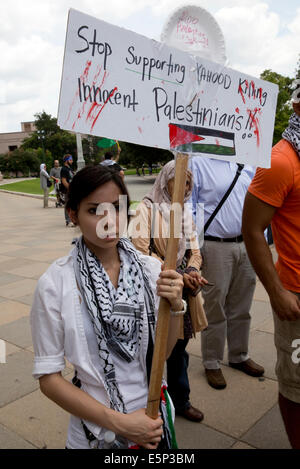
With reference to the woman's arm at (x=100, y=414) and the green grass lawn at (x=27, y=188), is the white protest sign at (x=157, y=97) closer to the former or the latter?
the woman's arm at (x=100, y=414)

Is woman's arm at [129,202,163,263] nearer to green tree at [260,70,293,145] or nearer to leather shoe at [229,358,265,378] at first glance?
leather shoe at [229,358,265,378]

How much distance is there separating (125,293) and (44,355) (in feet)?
1.11

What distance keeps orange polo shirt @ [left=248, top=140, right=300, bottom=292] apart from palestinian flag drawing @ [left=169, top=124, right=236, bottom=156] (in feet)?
1.04

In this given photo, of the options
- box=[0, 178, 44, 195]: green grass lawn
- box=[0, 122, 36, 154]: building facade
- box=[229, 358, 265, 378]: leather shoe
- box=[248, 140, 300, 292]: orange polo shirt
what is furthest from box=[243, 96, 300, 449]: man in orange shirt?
box=[0, 122, 36, 154]: building facade

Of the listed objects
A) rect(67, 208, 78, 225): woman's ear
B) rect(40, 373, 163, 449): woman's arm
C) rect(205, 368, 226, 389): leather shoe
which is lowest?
rect(205, 368, 226, 389): leather shoe

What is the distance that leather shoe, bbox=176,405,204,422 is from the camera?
256 cm

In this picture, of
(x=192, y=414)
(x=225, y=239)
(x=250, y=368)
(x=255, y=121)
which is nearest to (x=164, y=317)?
(x=255, y=121)

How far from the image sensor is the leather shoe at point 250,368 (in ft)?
10.1

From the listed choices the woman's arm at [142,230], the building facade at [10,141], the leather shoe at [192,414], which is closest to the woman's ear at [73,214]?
the woman's arm at [142,230]

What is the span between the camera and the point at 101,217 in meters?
1.41

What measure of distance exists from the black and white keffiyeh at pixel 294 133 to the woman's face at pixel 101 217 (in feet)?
2.80

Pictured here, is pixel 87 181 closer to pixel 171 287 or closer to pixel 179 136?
pixel 179 136

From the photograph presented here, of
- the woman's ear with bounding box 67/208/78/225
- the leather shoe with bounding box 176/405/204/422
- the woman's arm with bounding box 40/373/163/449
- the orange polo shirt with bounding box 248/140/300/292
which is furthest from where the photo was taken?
the leather shoe with bounding box 176/405/204/422
